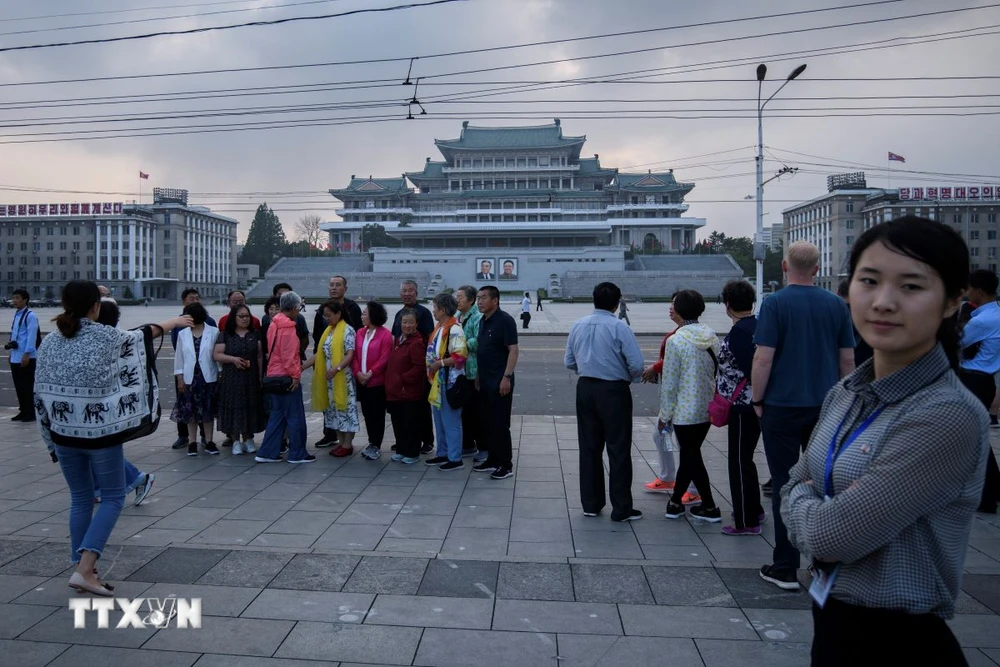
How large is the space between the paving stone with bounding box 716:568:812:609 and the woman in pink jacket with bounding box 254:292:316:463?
4.56 m

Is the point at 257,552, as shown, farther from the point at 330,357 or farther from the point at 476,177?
the point at 476,177

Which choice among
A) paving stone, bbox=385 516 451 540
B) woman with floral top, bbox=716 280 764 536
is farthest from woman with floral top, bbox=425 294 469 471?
woman with floral top, bbox=716 280 764 536

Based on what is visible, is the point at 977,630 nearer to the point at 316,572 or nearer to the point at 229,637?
the point at 316,572

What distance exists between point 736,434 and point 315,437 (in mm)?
5396

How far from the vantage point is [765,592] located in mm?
4035

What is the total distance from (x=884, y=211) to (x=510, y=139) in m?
39.1

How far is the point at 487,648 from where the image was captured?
11.0ft

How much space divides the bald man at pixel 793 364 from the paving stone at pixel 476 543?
5.44ft

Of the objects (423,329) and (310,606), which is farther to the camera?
(423,329)

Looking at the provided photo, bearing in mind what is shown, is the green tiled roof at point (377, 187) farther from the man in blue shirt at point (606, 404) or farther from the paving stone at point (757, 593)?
the paving stone at point (757, 593)

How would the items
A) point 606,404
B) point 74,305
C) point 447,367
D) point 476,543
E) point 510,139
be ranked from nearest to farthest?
point 74,305 → point 476,543 → point 606,404 → point 447,367 → point 510,139

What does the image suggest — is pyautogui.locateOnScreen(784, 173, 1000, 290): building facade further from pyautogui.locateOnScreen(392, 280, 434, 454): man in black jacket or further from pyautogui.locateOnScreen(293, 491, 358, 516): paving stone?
pyautogui.locateOnScreen(293, 491, 358, 516): paving stone

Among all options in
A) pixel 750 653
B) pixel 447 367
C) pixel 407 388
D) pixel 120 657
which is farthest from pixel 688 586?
pixel 407 388

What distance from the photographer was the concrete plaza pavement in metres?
3.33
